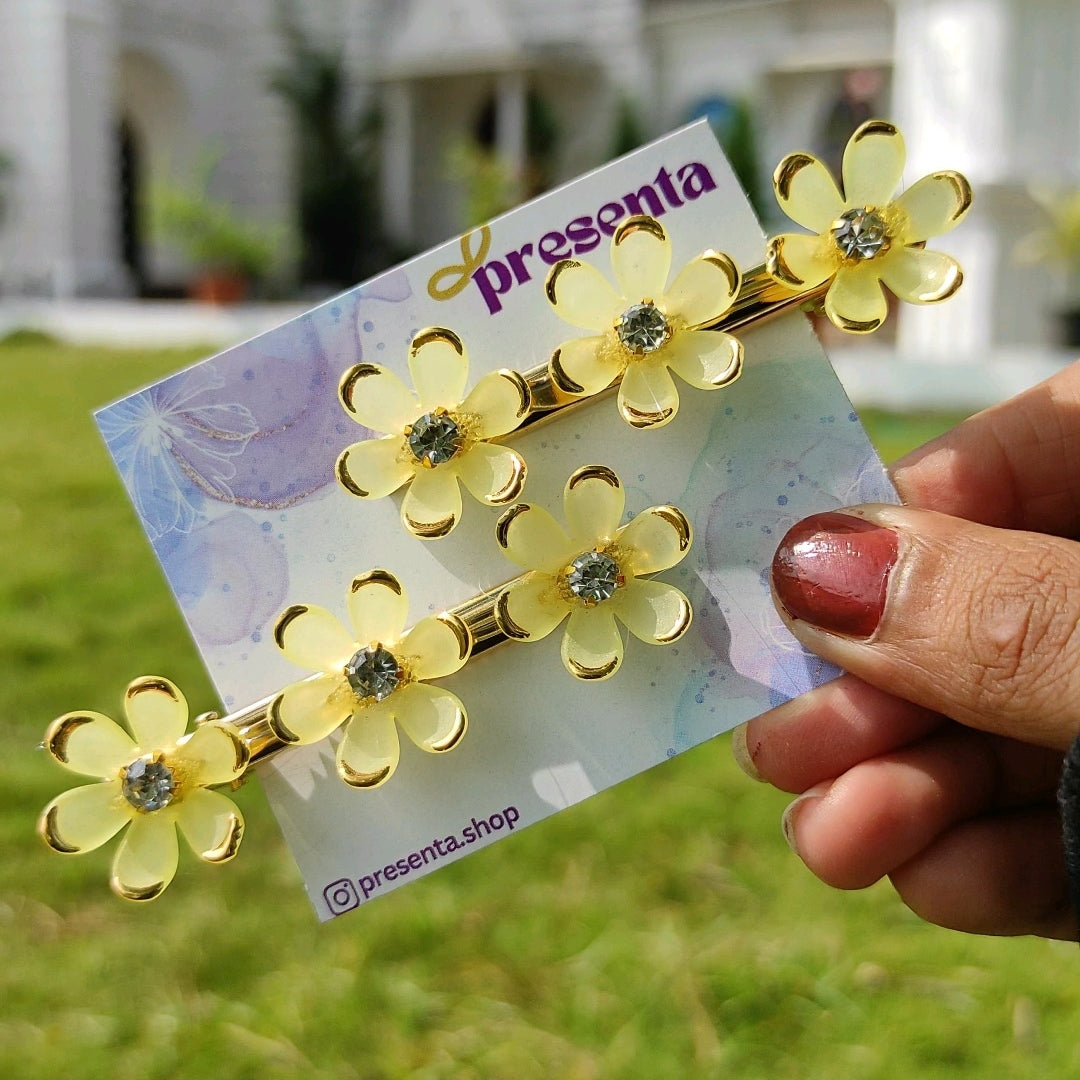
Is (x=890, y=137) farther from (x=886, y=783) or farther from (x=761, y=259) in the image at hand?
(x=886, y=783)

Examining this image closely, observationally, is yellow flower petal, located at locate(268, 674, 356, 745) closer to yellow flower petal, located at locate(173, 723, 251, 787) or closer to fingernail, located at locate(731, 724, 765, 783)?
yellow flower petal, located at locate(173, 723, 251, 787)

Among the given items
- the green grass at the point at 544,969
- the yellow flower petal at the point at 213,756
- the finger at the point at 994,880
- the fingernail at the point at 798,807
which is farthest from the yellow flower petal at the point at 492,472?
the green grass at the point at 544,969

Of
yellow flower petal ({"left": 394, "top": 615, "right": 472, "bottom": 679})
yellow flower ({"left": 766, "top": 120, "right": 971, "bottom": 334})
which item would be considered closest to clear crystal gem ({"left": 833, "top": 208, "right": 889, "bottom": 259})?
yellow flower ({"left": 766, "top": 120, "right": 971, "bottom": 334})

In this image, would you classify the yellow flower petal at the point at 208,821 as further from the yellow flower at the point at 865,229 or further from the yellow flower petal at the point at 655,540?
the yellow flower at the point at 865,229

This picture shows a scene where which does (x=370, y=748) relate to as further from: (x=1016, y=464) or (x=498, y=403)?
(x=1016, y=464)

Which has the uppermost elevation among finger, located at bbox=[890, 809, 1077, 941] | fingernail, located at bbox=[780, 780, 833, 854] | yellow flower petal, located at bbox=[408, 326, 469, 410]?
yellow flower petal, located at bbox=[408, 326, 469, 410]

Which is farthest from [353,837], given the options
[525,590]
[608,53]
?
[608,53]
